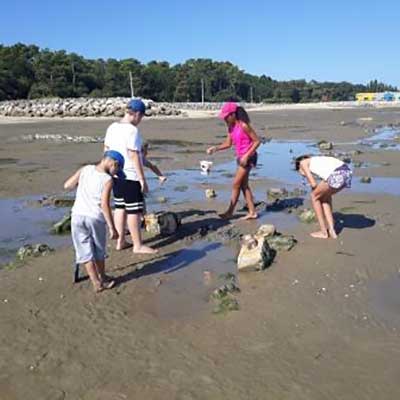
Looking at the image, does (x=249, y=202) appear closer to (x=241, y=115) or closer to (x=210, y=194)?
(x=241, y=115)

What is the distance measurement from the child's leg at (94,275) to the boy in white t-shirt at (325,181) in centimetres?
301

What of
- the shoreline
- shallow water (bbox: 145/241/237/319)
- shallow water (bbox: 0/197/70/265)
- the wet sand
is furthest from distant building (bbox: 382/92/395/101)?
shallow water (bbox: 145/241/237/319)

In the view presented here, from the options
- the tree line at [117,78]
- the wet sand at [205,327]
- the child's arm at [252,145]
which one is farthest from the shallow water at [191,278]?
the tree line at [117,78]

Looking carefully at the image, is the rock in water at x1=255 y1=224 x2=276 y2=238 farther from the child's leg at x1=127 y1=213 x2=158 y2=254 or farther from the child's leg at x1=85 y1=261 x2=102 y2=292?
the child's leg at x1=85 y1=261 x2=102 y2=292

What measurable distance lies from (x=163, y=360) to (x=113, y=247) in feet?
9.70

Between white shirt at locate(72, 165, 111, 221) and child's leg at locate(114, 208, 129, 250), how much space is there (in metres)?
1.15

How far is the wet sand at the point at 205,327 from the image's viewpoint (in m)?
3.39

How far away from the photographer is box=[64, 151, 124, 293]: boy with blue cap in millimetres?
4949

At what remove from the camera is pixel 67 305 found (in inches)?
186

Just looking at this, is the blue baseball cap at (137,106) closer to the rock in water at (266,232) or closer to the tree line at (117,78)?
the rock in water at (266,232)

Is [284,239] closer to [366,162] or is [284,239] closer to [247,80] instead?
[366,162]

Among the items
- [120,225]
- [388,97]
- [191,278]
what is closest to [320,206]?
[191,278]

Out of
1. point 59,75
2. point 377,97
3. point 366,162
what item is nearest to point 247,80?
point 377,97

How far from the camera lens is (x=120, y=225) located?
629 centimetres
